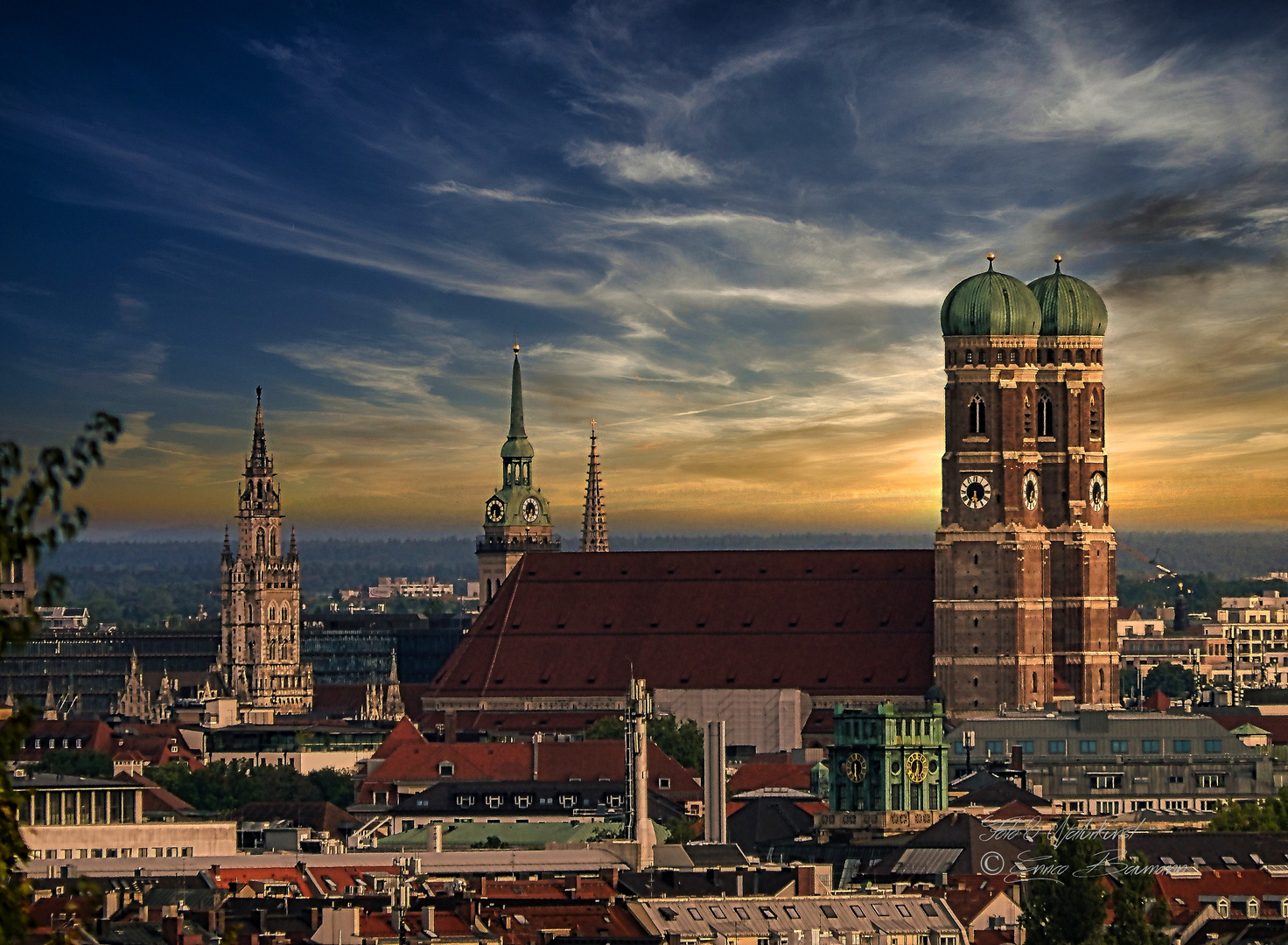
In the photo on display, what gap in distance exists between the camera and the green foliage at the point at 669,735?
156000mm

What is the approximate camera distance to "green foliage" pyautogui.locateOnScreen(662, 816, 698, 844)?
111m

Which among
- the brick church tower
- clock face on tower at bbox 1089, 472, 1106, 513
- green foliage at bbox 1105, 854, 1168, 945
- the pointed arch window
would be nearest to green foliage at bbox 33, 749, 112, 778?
the brick church tower

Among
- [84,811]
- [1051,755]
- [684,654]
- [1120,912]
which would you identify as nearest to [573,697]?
[684,654]

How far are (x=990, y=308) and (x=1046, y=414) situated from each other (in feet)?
23.3

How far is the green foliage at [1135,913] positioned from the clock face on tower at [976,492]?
85.6m

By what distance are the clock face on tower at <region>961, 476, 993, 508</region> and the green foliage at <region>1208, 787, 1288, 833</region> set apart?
45.6m

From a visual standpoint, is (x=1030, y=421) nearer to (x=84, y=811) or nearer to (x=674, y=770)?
(x=674, y=770)

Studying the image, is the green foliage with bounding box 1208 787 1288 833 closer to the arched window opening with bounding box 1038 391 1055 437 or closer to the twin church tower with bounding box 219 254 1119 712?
the twin church tower with bounding box 219 254 1119 712

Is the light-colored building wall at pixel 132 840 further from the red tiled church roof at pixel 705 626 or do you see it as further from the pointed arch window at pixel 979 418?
the pointed arch window at pixel 979 418

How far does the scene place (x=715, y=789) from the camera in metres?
108

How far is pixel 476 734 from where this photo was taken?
170 meters

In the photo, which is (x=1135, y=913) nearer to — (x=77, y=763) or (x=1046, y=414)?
(x=1046, y=414)

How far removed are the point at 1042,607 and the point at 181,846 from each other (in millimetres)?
69348

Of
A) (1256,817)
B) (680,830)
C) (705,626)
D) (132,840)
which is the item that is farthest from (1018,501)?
(132,840)
